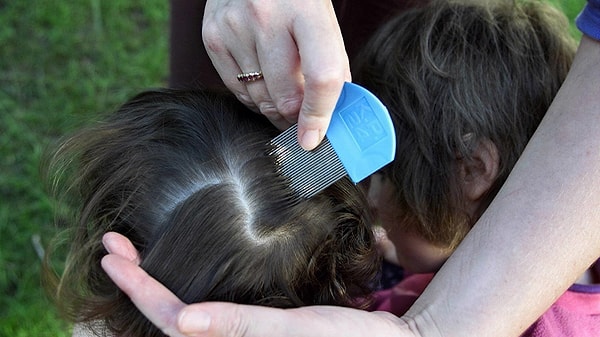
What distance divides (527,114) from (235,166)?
621 mm

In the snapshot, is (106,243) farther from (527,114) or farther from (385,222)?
(527,114)

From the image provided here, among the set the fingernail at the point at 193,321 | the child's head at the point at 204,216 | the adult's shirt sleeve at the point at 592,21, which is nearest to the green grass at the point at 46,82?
the child's head at the point at 204,216

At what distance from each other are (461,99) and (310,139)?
0.48 m

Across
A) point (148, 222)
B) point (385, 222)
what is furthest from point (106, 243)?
point (385, 222)

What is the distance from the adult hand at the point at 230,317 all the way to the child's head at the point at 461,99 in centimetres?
47

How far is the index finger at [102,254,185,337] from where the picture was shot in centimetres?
96

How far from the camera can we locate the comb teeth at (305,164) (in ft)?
3.59

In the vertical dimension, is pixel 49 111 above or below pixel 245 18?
below

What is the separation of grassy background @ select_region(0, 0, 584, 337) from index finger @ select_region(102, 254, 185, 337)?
47.3 inches

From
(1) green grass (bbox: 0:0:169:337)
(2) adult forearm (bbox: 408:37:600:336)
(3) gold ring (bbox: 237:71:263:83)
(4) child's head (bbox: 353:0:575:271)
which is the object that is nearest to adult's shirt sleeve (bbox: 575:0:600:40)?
(2) adult forearm (bbox: 408:37:600:336)

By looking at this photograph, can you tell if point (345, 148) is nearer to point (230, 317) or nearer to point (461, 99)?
point (230, 317)

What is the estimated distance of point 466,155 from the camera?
143cm

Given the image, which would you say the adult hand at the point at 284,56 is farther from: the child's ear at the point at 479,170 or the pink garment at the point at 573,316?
the pink garment at the point at 573,316

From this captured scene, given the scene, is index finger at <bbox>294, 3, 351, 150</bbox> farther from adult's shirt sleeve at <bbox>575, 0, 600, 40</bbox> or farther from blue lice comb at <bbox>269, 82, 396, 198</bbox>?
adult's shirt sleeve at <bbox>575, 0, 600, 40</bbox>
